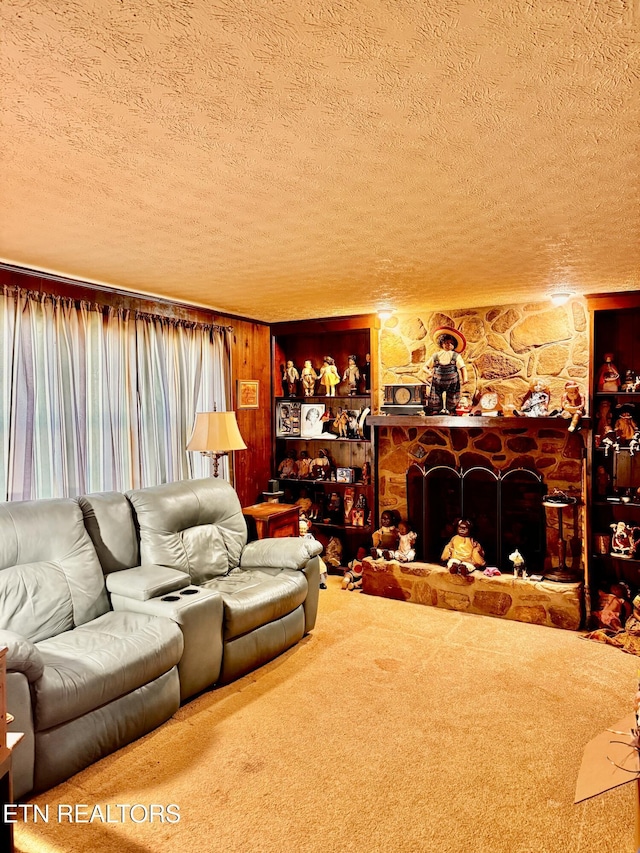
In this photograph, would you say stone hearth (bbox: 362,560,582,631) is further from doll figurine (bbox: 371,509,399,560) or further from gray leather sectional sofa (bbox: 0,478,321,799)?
gray leather sectional sofa (bbox: 0,478,321,799)

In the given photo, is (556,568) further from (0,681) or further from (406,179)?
(0,681)

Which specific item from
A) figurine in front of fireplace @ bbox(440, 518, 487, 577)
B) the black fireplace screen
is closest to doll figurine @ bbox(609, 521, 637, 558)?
the black fireplace screen

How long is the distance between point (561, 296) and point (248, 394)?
9.02 feet

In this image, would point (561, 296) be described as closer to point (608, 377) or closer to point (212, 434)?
point (608, 377)

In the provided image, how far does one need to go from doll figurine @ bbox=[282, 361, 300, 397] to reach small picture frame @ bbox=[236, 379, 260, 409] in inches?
14.8

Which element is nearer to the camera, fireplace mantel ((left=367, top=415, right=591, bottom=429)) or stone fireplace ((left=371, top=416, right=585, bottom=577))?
fireplace mantel ((left=367, top=415, right=591, bottom=429))

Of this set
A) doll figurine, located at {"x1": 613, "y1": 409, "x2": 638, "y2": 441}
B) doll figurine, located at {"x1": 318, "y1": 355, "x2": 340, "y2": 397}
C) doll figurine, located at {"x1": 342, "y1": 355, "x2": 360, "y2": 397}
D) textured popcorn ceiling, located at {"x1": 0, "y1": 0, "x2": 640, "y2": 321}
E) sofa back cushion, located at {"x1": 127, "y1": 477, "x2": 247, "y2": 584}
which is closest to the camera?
textured popcorn ceiling, located at {"x1": 0, "y1": 0, "x2": 640, "y2": 321}

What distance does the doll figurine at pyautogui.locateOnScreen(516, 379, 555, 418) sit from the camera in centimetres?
448

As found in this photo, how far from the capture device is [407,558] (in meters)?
4.83

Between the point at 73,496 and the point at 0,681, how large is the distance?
7.34ft

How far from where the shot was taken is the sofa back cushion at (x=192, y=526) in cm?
362

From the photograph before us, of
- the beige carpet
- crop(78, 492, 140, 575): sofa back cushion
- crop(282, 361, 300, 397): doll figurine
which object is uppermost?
crop(282, 361, 300, 397): doll figurine

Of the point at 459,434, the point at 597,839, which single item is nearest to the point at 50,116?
the point at 597,839

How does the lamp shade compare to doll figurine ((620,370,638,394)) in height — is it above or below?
below
